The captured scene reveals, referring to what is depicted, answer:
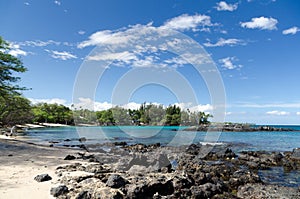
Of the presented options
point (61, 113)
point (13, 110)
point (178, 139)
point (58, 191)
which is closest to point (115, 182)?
point (58, 191)

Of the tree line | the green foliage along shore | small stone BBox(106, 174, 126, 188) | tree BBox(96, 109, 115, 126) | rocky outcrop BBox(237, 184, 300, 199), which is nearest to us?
small stone BBox(106, 174, 126, 188)

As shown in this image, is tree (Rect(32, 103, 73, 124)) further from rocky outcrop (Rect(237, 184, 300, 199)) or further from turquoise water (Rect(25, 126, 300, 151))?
rocky outcrop (Rect(237, 184, 300, 199))

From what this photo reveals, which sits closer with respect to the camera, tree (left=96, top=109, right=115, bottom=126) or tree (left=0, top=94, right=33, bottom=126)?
tree (left=0, top=94, right=33, bottom=126)

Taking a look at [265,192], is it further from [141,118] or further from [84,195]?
[141,118]

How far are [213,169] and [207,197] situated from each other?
4633 mm

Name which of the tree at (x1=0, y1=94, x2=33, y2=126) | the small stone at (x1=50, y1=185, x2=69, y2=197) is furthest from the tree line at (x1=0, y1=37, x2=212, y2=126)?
the small stone at (x1=50, y1=185, x2=69, y2=197)

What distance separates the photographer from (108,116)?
11631 centimetres

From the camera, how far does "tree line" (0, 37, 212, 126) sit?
76.9 feet

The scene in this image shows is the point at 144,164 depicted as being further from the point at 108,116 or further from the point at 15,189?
the point at 108,116

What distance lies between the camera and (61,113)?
103875mm

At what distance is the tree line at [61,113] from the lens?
23438mm

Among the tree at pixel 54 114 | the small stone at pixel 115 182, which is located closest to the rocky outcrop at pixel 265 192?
the small stone at pixel 115 182

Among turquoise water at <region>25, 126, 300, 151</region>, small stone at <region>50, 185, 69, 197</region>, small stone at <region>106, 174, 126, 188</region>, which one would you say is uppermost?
small stone at <region>106, 174, 126, 188</region>

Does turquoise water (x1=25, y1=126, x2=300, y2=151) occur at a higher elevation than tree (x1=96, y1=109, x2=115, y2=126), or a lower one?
lower
